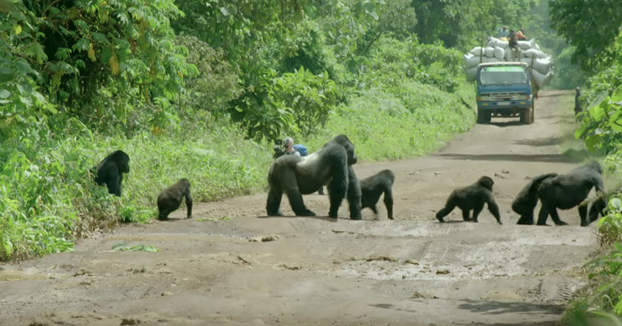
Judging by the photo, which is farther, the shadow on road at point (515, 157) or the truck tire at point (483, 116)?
the truck tire at point (483, 116)

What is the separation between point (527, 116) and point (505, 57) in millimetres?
3259

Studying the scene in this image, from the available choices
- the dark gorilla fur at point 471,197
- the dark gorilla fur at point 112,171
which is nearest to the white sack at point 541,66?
the dark gorilla fur at point 471,197

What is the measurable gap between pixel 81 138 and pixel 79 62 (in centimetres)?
114

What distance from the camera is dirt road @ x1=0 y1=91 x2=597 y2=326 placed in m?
6.37

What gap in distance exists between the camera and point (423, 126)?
32.7 m

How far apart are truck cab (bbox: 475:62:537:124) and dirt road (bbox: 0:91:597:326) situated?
2456 centimetres

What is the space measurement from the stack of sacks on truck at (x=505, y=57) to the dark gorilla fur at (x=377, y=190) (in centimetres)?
2889

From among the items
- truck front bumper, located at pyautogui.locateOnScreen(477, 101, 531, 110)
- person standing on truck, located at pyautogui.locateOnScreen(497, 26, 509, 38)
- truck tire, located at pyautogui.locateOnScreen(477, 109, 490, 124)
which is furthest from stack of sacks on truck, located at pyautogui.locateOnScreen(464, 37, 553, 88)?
person standing on truck, located at pyautogui.locateOnScreen(497, 26, 509, 38)

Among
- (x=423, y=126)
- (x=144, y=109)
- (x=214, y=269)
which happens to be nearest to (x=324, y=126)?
(x=423, y=126)

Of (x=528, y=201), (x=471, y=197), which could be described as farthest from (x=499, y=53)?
(x=471, y=197)

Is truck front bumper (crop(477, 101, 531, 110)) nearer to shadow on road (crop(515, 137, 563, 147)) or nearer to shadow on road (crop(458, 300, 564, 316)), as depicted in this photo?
shadow on road (crop(515, 137, 563, 147))

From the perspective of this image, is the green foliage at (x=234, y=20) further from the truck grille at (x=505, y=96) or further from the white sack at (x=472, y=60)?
the white sack at (x=472, y=60)

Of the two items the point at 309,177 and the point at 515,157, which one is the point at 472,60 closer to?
the point at 515,157

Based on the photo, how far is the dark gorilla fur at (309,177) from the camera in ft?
42.8
